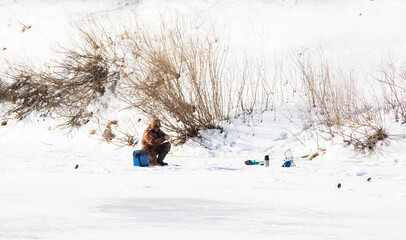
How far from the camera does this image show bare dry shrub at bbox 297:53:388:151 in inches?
420

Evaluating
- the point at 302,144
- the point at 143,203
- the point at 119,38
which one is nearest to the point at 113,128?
the point at 119,38

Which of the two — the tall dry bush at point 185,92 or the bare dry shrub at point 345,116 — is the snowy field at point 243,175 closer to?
the bare dry shrub at point 345,116

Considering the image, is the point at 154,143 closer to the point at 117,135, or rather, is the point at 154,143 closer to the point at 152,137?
the point at 152,137

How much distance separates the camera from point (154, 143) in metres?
9.09

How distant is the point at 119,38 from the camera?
57.5ft

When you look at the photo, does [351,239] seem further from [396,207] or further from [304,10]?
[304,10]

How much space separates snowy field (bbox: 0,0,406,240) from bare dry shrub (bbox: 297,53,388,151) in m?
0.28

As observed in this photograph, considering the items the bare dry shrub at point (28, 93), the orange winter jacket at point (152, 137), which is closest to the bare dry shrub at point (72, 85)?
the bare dry shrub at point (28, 93)

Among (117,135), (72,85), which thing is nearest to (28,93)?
(72,85)

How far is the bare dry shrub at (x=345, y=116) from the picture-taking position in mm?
10680

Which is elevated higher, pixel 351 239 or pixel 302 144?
Result: pixel 302 144

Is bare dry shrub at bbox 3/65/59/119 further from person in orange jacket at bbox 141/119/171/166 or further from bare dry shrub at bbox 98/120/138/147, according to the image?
person in orange jacket at bbox 141/119/171/166

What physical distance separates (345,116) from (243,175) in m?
4.20

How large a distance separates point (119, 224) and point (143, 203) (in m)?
1.07
